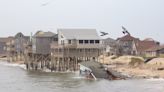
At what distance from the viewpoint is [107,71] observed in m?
61.0

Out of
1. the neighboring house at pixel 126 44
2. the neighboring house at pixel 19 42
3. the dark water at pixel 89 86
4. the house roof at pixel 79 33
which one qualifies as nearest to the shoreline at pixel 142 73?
the dark water at pixel 89 86

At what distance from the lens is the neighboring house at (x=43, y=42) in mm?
84250

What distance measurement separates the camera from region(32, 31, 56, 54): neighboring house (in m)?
84.2

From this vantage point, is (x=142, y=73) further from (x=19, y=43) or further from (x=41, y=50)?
(x=19, y=43)

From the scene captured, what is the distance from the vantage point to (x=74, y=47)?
7369cm

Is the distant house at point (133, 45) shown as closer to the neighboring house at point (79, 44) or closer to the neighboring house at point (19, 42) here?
the neighboring house at point (19, 42)

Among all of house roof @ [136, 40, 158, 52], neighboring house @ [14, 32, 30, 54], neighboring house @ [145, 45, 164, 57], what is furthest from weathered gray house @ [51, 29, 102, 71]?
neighboring house @ [14, 32, 30, 54]

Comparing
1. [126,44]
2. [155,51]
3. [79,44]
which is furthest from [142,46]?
[79,44]

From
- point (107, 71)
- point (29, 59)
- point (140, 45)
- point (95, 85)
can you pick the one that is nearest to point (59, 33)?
point (29, 59)

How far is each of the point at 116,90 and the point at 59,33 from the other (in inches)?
1280

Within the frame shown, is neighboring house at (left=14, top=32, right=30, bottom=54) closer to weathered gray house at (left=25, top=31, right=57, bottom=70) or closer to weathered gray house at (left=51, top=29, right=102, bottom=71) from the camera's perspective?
weathered gray house at (left=25, top=31, right=57, bottom=70)

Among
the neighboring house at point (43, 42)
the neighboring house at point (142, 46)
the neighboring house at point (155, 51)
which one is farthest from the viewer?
the neighboring house at point (142, 46)

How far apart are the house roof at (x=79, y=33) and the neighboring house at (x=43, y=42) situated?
6389 millimetres

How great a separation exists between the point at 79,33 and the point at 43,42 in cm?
1109
